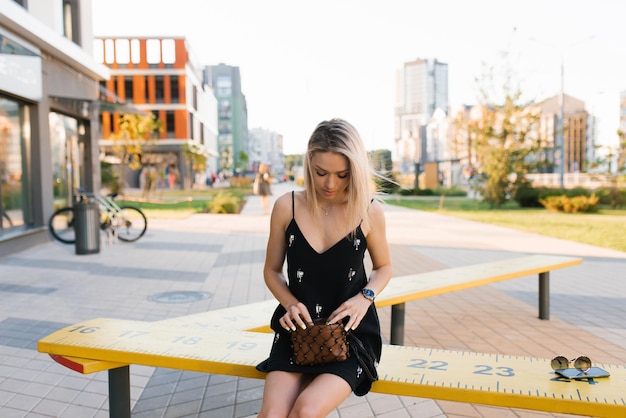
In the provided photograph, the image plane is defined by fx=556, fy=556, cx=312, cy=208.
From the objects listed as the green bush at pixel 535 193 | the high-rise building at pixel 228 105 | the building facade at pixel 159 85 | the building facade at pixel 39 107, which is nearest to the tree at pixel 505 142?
the green bush at pixel 535 193

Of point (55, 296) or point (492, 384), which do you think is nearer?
point (492, 384)

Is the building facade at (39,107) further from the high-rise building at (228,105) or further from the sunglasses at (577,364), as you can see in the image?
the high-rise building at (228,105)

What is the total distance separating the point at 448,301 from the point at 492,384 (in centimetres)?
453

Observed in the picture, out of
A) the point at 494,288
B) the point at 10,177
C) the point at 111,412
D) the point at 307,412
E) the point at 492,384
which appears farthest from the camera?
the point at 10,177

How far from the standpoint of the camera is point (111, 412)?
9.39 ft

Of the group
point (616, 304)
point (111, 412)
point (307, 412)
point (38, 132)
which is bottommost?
point (616, 304)

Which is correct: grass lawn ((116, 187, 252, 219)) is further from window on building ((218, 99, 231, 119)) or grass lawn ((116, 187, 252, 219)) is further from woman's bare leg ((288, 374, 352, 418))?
window on building ((218, 99, 231, 119))

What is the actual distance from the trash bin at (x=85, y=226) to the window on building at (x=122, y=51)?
51.4 meters

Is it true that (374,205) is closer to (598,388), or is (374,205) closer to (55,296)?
(598,388)

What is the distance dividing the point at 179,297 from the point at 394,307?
131 inches

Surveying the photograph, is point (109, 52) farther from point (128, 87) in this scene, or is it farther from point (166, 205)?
point (166, 205)

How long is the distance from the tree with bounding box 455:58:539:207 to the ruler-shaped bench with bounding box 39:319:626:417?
81.7 feet

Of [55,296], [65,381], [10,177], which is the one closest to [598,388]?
[65,381]

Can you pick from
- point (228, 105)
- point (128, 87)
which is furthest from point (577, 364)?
point (228, 105)
